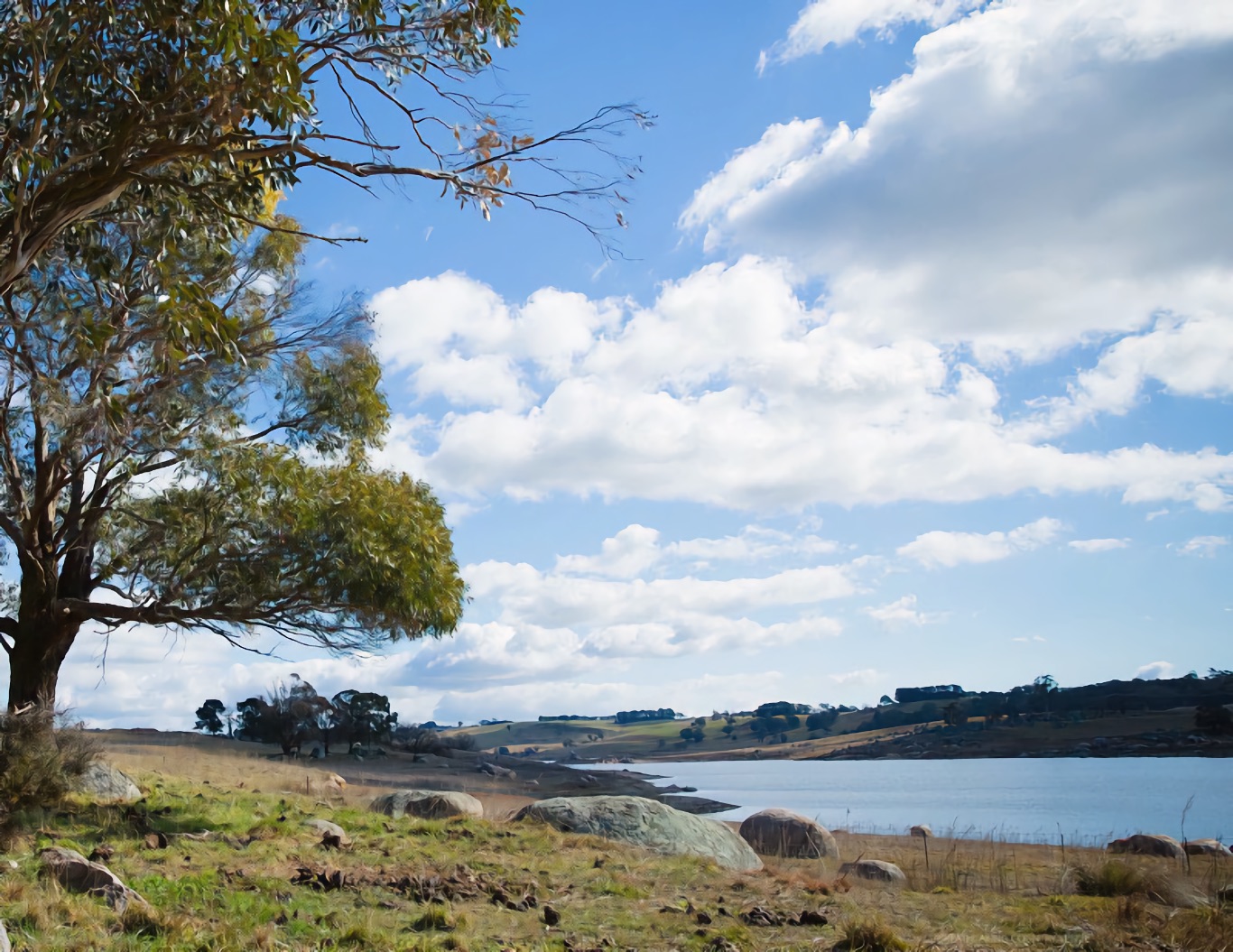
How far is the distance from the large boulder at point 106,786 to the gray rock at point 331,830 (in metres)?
2.84

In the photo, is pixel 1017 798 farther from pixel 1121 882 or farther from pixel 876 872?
pixel 1121 882

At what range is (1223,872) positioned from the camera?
12.9 m

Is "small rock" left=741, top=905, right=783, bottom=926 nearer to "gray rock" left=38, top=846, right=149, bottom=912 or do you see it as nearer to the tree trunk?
"gray rock" left=38, top=846, right=149, bottom=912

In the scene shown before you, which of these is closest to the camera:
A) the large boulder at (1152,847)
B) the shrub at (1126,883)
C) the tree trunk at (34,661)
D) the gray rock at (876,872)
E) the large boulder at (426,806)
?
the shrub at (1126,883)

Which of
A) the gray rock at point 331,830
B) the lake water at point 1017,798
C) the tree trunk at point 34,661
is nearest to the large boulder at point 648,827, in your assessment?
the gray rock at point 331,830

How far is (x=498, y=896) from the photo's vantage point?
28.0 feet

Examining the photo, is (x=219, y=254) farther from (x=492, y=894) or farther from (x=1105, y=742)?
(x=1105, y=742)

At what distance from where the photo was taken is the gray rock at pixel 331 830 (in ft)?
35.9

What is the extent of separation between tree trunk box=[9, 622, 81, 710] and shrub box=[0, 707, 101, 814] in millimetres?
1975

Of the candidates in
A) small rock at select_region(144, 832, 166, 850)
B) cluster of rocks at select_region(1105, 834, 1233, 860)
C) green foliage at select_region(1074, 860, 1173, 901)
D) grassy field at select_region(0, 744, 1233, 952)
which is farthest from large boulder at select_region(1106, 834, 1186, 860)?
small rock at select_region(144, 832, 166, 850)

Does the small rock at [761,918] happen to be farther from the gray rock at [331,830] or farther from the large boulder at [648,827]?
the gray rock at [331,830]

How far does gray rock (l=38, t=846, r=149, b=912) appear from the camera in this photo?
687 centimetres

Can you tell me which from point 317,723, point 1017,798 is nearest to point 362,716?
point 317,723

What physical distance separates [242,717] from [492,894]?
4735cm
